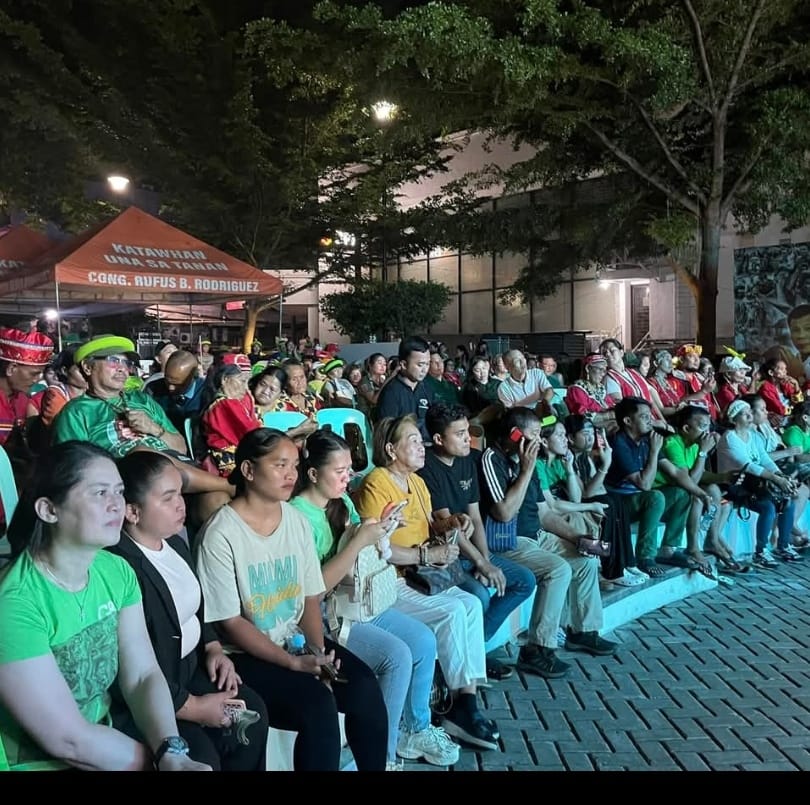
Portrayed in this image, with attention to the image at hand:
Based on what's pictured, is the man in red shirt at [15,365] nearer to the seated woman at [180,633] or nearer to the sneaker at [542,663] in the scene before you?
the seated woman at [180,633]

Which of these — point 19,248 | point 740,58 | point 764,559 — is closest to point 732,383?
point 764,559

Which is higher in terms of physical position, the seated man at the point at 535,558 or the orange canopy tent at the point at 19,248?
the orange canopy tent at the point at 19,248

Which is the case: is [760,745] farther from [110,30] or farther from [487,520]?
[110,30]

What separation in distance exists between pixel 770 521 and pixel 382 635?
470 cm

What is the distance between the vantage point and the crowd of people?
1.96 metres

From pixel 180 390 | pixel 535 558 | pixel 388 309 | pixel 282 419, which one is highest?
pixel 388 309

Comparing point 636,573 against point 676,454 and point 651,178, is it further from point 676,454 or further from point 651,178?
point 651,178

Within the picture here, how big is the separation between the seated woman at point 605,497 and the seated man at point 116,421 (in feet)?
9.37

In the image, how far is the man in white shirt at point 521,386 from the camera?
7.19 m

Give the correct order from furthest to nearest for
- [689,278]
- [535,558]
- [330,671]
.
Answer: [689,278] → [535,558] → [330,671]

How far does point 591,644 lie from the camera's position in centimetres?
445

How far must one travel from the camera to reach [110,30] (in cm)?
1435

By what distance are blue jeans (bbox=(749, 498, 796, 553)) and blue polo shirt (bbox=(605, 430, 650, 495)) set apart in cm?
139

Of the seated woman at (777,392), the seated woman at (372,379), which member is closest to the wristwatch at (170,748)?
the seated woman at (372,379)
